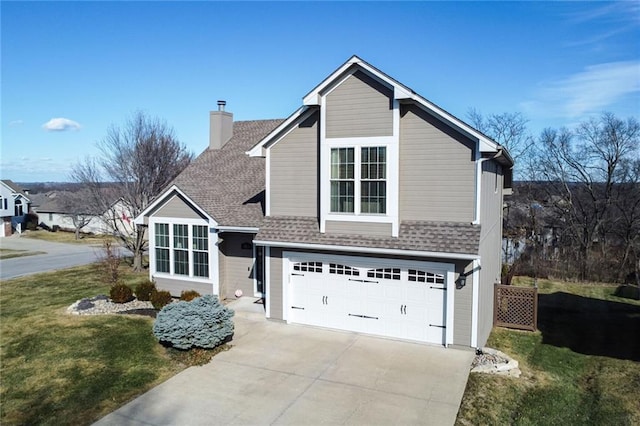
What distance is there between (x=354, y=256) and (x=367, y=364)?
3267 mm

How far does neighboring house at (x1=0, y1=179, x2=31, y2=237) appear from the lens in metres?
49.5

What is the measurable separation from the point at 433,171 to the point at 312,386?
6.44 meters

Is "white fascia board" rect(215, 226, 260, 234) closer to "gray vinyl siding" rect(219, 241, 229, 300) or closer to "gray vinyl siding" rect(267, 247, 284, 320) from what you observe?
"gray vinyl siding" rect(219, 241, 229, 300)

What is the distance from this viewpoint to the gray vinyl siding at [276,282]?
1479 centimetres

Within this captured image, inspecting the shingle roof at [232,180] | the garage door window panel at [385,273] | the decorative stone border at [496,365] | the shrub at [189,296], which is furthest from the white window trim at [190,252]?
the decorative stone border at [496,365]

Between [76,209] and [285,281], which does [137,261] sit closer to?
[285,281]

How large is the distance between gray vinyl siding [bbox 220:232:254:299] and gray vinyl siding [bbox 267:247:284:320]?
7.87ft

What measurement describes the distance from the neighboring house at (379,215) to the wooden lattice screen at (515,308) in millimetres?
503

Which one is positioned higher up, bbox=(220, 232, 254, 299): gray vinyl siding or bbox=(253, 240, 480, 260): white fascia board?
bbox=(253, 240, 480, 260): white fascia board

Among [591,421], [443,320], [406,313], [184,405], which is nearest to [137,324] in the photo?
[184,405]

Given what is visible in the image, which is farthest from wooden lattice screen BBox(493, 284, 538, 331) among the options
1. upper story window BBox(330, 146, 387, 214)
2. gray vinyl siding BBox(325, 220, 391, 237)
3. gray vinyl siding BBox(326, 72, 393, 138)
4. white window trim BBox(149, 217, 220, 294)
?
white window trim BBox(149, 217, 220, 294)

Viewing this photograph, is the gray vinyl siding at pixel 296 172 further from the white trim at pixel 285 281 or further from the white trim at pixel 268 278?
the white trim at pixel 285 281

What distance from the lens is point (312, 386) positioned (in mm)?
10438

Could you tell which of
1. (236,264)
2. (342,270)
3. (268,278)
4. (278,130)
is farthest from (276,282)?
(278,130)
